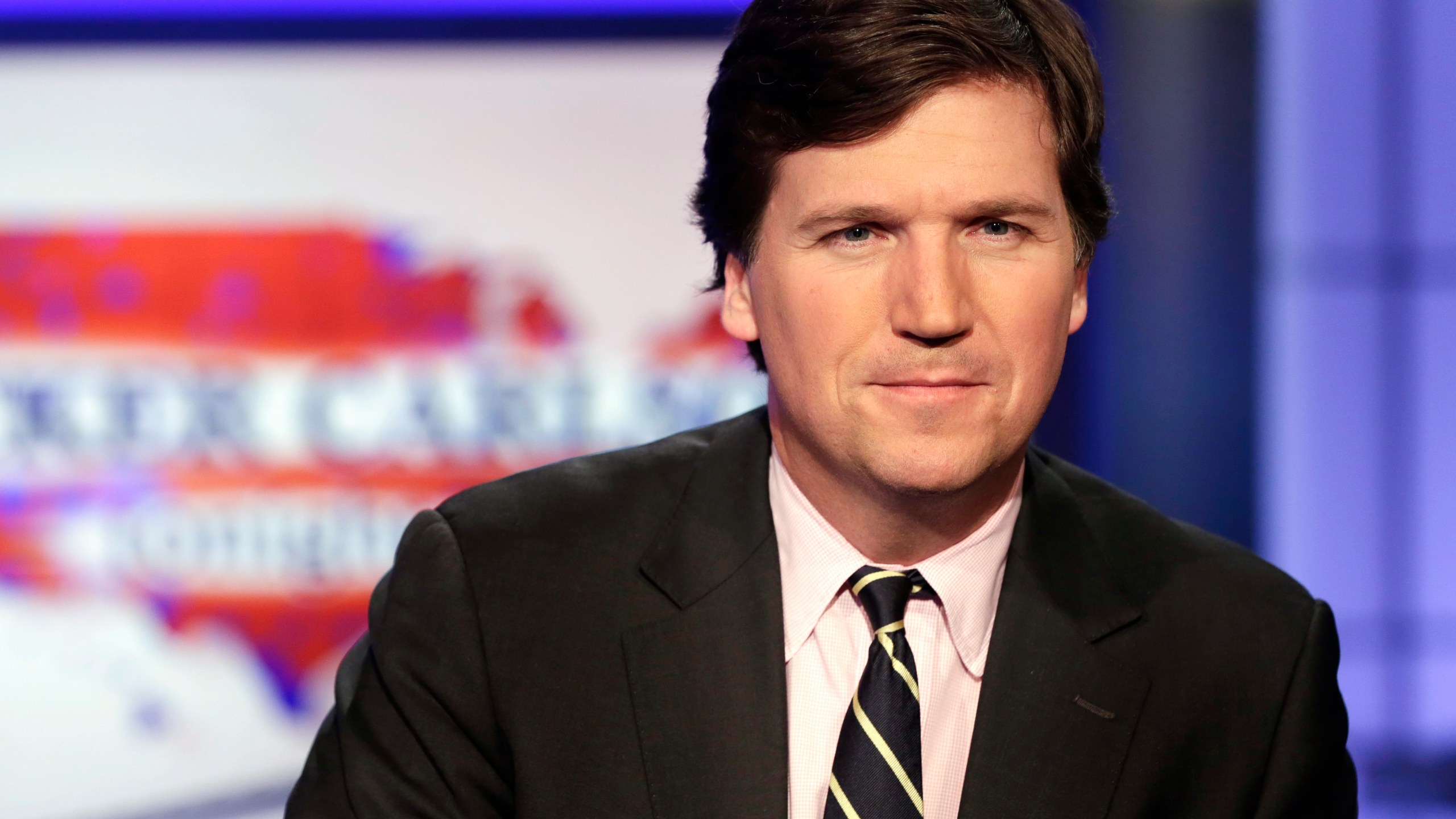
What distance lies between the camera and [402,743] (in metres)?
1.44

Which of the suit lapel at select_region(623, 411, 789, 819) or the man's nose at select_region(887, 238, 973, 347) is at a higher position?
the man's nose at select_region(887, 238, 973, 347)

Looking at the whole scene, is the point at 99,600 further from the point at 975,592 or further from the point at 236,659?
the point at 975,592

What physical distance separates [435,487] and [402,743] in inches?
69.3

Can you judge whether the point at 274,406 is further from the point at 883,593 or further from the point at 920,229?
the point at 920,229

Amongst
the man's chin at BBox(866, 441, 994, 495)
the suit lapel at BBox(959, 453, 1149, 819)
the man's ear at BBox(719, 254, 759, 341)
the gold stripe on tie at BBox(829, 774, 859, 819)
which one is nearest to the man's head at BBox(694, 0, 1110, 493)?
the man's chin at BBox(866, 441, 994, 495)

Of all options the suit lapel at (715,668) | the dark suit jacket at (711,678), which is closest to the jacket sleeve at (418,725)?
the dark suit jacket at (711,678)

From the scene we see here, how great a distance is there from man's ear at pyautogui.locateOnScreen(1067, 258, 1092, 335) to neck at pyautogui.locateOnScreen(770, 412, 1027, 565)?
170mm

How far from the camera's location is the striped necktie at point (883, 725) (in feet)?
4.54

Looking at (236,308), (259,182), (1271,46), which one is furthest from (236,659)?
(1271,46)

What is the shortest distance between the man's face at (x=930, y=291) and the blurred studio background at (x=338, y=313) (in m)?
1.70

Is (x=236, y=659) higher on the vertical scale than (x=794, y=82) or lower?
lower

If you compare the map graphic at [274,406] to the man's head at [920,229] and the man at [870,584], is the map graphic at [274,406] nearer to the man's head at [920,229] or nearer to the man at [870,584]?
the man at [870,584]

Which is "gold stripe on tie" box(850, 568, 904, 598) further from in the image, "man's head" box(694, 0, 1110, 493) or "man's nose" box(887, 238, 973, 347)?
"man's nose" box(887, 238, 973, 347)

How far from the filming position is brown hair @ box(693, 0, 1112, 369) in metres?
1.39
